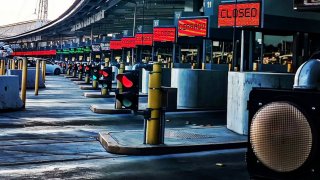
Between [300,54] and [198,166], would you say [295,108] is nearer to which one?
[198,166]

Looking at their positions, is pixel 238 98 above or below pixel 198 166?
above

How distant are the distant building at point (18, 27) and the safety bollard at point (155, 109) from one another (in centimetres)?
12118

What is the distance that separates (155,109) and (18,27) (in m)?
133

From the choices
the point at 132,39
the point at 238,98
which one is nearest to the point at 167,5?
the point at 132,39

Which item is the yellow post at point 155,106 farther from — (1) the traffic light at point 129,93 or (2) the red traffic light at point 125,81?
(2) the red traffic light at point 125,81

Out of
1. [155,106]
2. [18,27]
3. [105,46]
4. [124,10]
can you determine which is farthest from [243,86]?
[18,27]

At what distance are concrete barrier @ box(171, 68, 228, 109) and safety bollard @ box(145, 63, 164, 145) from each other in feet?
27.1

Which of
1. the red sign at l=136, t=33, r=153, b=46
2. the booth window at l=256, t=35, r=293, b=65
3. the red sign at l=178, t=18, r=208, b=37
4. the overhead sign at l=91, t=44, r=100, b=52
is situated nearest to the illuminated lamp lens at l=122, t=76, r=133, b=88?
the booth window at l=256, t=35, r=293, b=65

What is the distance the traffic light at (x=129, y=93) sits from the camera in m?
8.16

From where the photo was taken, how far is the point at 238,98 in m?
10.6

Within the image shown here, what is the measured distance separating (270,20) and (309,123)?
36.8 ft

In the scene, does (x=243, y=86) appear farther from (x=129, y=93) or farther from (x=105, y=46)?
(x=105, y=46)

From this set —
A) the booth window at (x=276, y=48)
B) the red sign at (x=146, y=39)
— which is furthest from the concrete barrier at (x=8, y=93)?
the red sign at (x=146, y=39)

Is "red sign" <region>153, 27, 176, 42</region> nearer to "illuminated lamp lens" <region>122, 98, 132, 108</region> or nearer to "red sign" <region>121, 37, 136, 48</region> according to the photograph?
"red sign" <region>121, 37, 136, 48</region>
